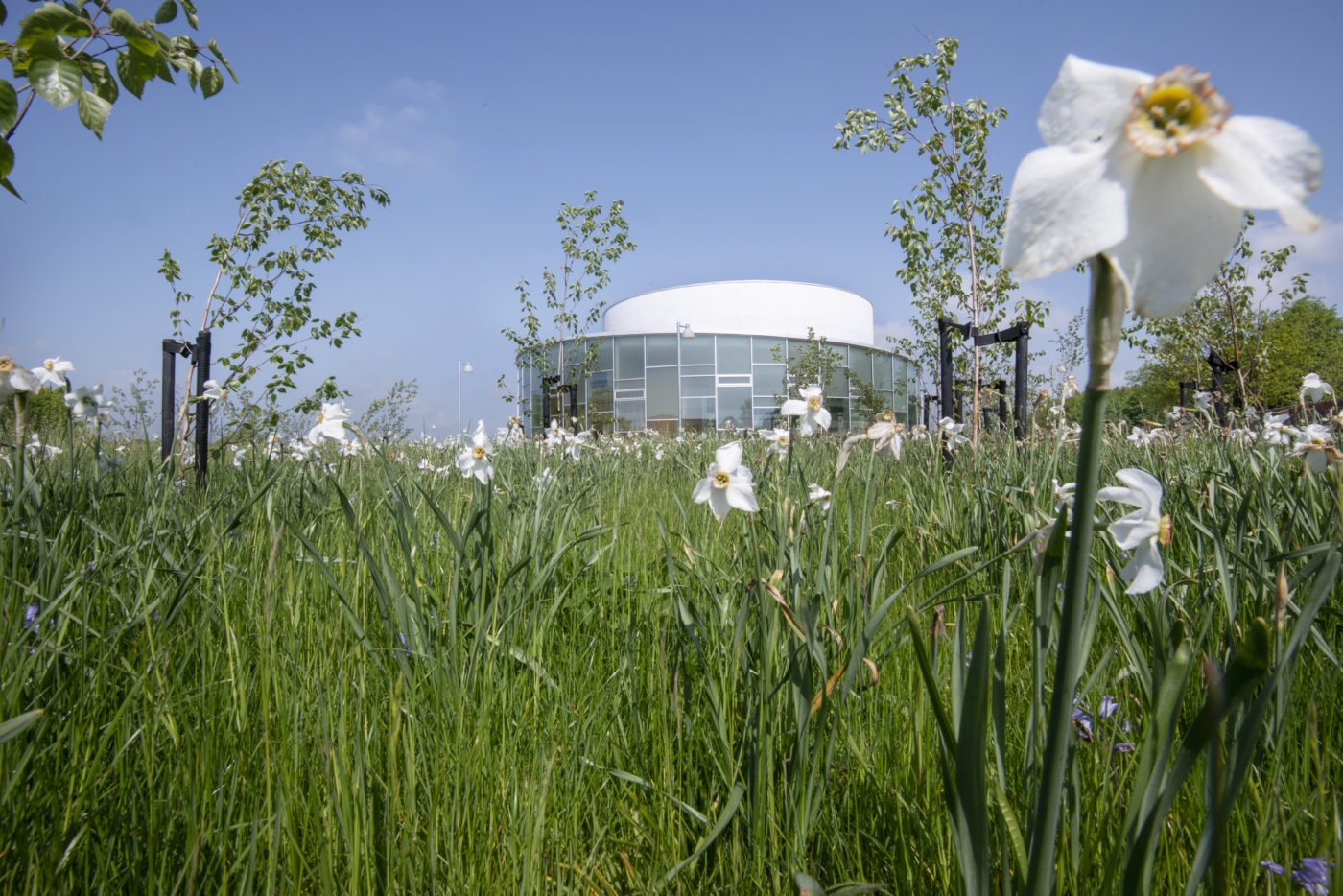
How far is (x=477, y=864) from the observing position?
3.39 ft

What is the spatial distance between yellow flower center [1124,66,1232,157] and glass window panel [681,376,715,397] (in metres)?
24.0

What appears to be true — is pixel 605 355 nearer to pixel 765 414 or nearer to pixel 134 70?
pixel 765 414

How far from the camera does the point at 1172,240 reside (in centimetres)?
39

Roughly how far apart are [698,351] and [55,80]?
23.5 metres

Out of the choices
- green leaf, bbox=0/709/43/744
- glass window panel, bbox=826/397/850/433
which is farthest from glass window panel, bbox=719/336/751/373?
green leaf, bbox=0/709/43/744

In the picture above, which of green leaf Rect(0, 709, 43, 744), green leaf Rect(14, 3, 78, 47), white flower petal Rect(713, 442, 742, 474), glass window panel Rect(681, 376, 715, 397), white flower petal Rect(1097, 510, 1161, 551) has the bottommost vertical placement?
green leaf Rect(0, 709, 43, 744)

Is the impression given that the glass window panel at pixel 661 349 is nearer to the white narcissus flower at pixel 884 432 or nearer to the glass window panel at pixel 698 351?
the glass window panel at pixel 698 351

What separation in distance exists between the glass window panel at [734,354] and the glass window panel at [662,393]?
1.83 metres

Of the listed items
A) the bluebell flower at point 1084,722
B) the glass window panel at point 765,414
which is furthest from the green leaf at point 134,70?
the glass window panel at point 765,414

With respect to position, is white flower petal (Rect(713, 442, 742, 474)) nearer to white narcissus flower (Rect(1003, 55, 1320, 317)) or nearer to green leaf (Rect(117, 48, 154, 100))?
white narcissus flower (Rect(1003, 55, 1320, 317))

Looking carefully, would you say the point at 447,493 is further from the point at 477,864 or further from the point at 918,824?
the point at 918,824

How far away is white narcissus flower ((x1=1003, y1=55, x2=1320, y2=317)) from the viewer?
0.39m

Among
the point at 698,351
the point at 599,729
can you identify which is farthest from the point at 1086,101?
the point at 698,351

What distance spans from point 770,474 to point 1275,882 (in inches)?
54.3
